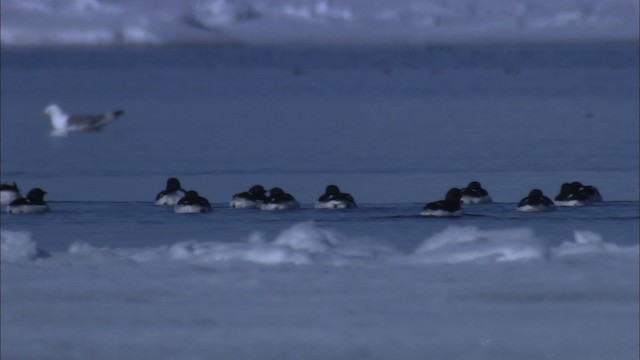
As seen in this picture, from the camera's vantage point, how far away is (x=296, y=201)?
12.2m

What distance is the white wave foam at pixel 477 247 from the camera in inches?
371

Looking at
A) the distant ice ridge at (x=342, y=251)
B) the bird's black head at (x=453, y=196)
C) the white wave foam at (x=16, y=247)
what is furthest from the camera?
the bird's black head at (x=453, y=196)

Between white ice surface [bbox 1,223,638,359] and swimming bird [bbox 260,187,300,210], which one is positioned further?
swimming bird [bbox 260,187,300,210]

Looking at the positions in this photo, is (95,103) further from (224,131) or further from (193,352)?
(193,352)

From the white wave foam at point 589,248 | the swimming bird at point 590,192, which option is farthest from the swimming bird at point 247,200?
the white wave foam at point 589,248

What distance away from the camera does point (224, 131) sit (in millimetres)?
20656

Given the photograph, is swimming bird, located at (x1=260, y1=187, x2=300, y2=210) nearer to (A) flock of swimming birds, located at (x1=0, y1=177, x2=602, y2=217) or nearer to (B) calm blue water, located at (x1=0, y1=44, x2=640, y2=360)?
(A) flock of swimming birds, located at (x1=0, y1=177, x2=602, y2=217)

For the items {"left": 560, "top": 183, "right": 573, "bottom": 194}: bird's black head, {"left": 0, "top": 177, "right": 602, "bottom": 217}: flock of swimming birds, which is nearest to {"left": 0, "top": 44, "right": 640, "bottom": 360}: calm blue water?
{"left": 0, "top": 177, "right": 602, "bottom": 217}: flock of swimming birds

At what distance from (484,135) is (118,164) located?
5521 mm

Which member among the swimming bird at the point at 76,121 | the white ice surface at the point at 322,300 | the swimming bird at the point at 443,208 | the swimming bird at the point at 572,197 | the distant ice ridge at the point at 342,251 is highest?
the swimming bird at the point at 76,121

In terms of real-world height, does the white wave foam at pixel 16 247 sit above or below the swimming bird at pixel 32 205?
below

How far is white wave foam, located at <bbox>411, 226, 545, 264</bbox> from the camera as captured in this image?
9.41 m

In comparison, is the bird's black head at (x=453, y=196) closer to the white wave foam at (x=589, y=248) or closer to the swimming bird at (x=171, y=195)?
the white wave foam at (x=589, y=248)

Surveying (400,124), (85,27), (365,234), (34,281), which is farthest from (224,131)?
(85,27)
